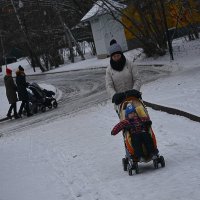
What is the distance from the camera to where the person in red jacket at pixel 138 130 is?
828 cm

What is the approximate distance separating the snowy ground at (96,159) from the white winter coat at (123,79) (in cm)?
125

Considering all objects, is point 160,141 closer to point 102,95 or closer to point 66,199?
point 66,199

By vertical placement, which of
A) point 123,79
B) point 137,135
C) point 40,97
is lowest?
point 40,97

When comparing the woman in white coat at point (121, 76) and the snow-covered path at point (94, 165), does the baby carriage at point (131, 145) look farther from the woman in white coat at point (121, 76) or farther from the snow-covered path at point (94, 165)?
the woman in white coat at point (121, 76)

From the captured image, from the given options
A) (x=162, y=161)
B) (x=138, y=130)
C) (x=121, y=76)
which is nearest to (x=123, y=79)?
(x=121, y=76)

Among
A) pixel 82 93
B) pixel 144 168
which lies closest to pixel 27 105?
pixel 82 93

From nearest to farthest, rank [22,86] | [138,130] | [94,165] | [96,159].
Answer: [138,130]
[94,165]
[96,159]
[22,86]

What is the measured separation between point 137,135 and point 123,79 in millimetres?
1174

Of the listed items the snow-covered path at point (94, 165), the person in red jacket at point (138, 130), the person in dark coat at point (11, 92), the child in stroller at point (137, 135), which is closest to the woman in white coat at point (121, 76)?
the child in stroller at point (137, 135)

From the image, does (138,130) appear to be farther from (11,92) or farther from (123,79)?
(11,92)

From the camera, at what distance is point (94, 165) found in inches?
389

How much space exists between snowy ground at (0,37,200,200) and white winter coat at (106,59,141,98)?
1.25 m

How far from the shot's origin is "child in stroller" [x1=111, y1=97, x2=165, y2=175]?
8.29 metres

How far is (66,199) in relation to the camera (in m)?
7.97
